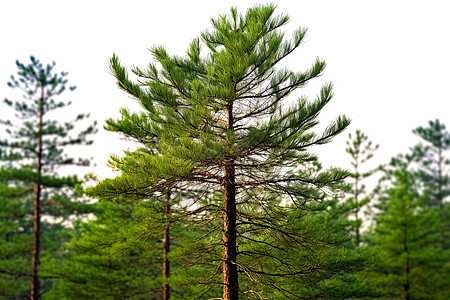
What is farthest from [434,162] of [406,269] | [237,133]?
[237,133]

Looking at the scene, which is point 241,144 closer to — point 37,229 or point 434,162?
point 37,229

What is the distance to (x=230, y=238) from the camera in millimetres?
6762

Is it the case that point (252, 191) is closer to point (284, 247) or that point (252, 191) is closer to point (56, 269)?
point (284, 247)

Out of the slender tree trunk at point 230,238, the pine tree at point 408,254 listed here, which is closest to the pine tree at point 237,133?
the slender tree trunk at point 230,238

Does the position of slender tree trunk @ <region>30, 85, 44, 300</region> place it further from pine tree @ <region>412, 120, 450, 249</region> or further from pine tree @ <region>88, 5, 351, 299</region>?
pine tree @ <region>412, 120, 450, 249</region>

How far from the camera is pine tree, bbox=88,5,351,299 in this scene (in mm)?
6379

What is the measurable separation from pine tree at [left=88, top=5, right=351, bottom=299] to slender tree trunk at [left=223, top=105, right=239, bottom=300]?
0.06 ft

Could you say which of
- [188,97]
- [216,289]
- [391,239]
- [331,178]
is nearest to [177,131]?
[188,97]

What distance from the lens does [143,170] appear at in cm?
627

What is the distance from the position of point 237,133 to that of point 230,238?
74.4 inches

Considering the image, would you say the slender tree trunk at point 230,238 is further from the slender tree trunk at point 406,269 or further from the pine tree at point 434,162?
the pine tree at point 434,162

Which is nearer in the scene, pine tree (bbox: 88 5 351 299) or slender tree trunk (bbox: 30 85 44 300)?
pine tree (bbox: 88 5 351 299)

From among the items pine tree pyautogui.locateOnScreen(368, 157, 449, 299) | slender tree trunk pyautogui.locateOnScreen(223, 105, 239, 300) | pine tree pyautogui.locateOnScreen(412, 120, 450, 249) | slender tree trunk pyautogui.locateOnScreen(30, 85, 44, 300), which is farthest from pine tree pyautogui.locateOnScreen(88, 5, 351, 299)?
pine tree pyautogui.locateOnScreen(412, 120, 450, 249)

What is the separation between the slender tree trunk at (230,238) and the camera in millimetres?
6562
